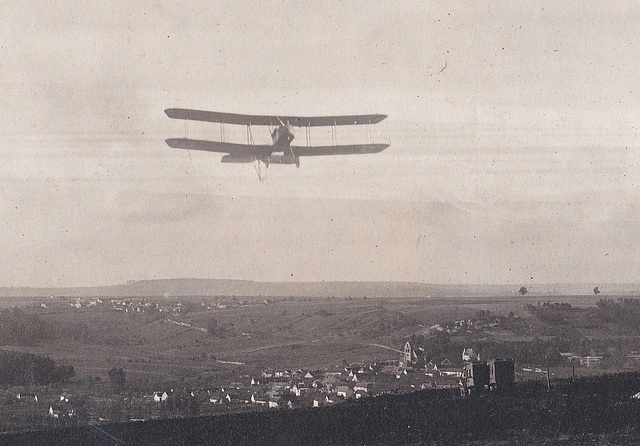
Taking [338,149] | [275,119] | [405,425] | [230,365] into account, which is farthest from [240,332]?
[405,425]

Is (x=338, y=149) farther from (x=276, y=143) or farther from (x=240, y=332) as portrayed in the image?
(x=240, y=332)

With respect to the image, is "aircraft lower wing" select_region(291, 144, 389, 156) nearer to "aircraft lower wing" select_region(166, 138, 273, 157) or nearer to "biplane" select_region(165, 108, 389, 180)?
"biplane" select_region(165, 108, 389, 180)

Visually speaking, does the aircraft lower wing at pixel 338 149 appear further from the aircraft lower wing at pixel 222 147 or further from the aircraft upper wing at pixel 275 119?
the aircraft lower wing at pixel 222 147

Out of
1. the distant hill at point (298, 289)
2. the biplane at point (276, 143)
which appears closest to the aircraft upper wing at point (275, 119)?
the biplane at point (276, 143)

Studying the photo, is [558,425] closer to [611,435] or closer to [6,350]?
[611,435]

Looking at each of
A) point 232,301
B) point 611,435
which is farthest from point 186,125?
point 611,435
